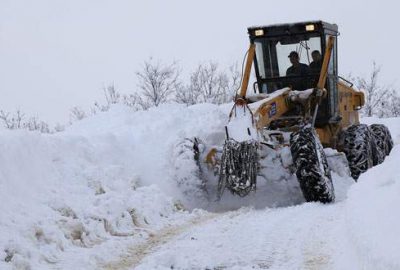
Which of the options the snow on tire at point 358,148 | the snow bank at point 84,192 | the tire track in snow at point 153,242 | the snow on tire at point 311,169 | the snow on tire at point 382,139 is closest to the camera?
the tire track in snow at point 153,242

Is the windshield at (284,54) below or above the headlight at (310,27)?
below

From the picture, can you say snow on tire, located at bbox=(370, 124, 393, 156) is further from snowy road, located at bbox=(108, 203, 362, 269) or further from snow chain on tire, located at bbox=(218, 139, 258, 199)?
snowy road, located at bbox=(108, 203, 362, 269)

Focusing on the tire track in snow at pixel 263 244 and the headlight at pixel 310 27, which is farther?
the headlight at pixel 310 27

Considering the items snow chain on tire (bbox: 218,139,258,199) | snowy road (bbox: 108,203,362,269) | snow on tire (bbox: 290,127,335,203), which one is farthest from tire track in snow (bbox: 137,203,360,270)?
snow chain on tire (bbox: 218,139,258,199)

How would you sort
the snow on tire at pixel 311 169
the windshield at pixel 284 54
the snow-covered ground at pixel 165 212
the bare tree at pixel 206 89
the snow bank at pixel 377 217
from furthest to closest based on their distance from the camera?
1. the bare tree at pixel 206 89
2. the windshield at pixel 284 54
3. the snow on tire at pixel 311 169
4. the snow-covered ground at pixel 165 212
5. the snow bank at pixel 377 217

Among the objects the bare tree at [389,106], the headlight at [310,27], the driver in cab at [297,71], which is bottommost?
the bare tree at [389,106]

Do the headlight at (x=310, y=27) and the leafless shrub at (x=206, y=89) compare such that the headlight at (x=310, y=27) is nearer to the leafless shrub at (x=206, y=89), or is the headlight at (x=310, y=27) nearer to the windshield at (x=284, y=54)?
the windshield at (x=284, y=54)

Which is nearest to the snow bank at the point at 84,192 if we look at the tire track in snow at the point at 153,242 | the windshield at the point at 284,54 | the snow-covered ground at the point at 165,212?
the snow-covered ground at the point at 165,212

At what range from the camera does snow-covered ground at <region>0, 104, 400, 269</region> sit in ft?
18.3

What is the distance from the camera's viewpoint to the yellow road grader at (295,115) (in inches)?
338

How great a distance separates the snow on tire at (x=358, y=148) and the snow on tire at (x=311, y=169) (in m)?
1.86

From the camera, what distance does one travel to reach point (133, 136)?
11.8m

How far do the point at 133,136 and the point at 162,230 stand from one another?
4339 mm

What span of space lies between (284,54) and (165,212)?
12.2 feet
